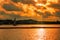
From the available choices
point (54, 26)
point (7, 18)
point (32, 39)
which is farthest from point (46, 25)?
point (32, 39)

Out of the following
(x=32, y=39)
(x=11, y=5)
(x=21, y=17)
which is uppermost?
(x=11, y=5)

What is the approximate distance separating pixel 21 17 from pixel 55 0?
69.8 inches

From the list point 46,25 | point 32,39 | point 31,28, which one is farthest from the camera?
point 46,25

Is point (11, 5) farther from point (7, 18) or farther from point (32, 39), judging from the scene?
point (32, 39)

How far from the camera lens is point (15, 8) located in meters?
8.06

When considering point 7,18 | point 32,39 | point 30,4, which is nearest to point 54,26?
point 30,4

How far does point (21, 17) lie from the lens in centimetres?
804

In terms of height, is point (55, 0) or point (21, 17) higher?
point (55, 0)

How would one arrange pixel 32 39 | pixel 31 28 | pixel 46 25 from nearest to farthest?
1. pixel 32 39
2. pixel 31 28
3. pixel 46 25

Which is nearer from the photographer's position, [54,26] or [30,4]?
[54,26]

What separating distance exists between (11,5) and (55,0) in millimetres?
2059

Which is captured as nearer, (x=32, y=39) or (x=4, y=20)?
(x=32, y=39)

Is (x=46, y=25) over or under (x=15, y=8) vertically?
under

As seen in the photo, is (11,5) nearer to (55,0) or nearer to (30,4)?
(30,4)
